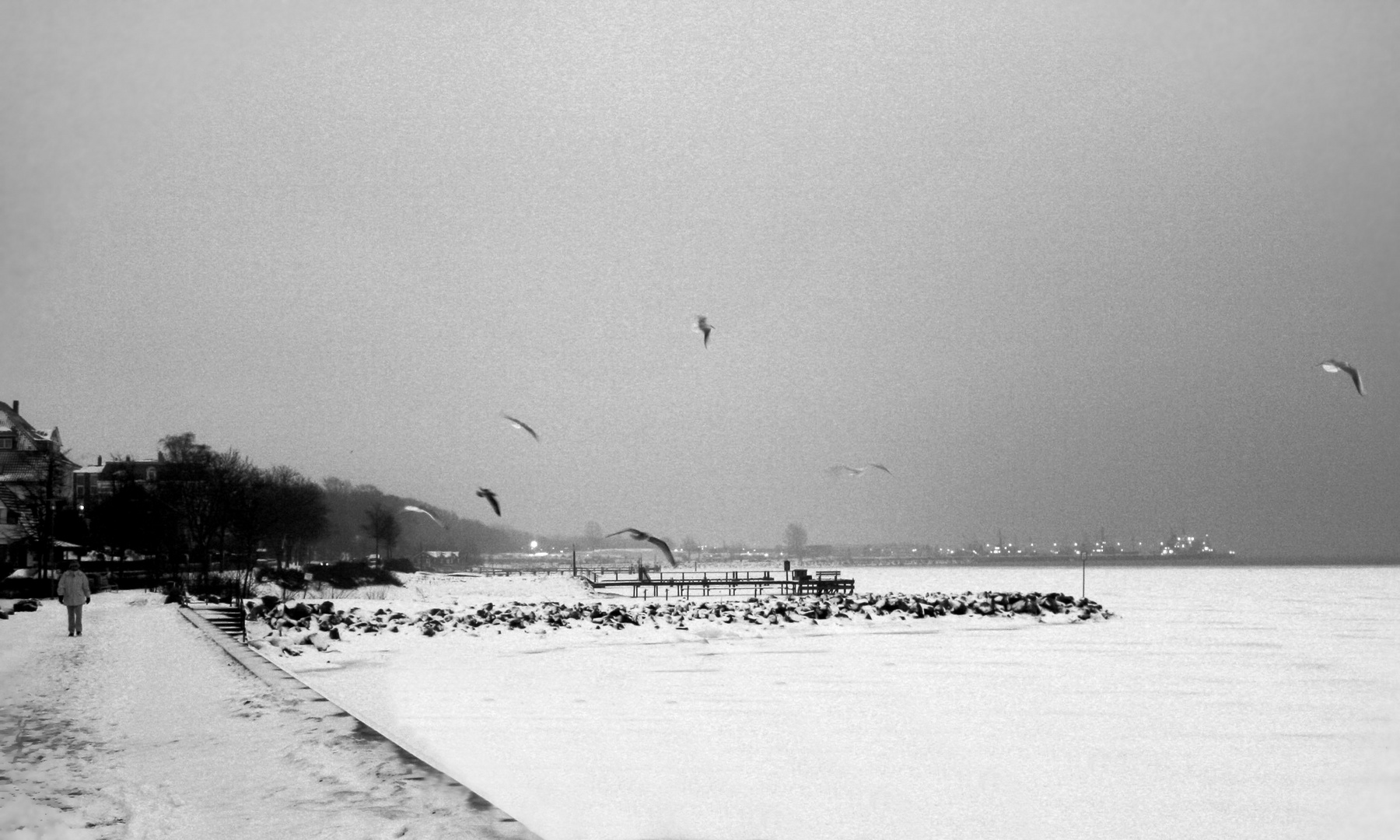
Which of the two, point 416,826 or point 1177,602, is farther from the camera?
point 1177,602

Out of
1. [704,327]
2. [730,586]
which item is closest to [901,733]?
[704,327]

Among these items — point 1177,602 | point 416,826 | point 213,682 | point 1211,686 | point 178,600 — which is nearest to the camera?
point 416,826

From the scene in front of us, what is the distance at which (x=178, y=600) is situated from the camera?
32219 mm

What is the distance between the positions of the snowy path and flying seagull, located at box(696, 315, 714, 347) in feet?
17.1

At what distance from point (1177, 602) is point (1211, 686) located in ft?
111

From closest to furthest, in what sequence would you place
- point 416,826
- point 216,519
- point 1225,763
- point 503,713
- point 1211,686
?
1. point 416,826
2. point 1225,763
3. point 503,713
4. point 1211,686
5. point 216,519

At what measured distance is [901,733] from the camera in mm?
11867

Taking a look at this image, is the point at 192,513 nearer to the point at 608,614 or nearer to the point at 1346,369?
the point at 608,614

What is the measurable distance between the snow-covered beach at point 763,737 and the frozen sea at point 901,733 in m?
0.05

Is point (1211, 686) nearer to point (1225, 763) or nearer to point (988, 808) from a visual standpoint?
point (1225, 763)

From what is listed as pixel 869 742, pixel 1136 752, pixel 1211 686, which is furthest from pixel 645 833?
pixel 1211 686

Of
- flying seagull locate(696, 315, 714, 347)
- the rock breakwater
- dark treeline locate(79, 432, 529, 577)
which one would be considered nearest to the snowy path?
flying seagull locate(696, 315, 714, 347)

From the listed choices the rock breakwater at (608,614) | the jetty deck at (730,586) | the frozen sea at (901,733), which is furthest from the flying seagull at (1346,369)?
the jetty deck at (730,586)

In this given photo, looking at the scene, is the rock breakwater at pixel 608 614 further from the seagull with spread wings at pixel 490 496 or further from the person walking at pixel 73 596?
the seagull with spread wings at pixel 490 496
